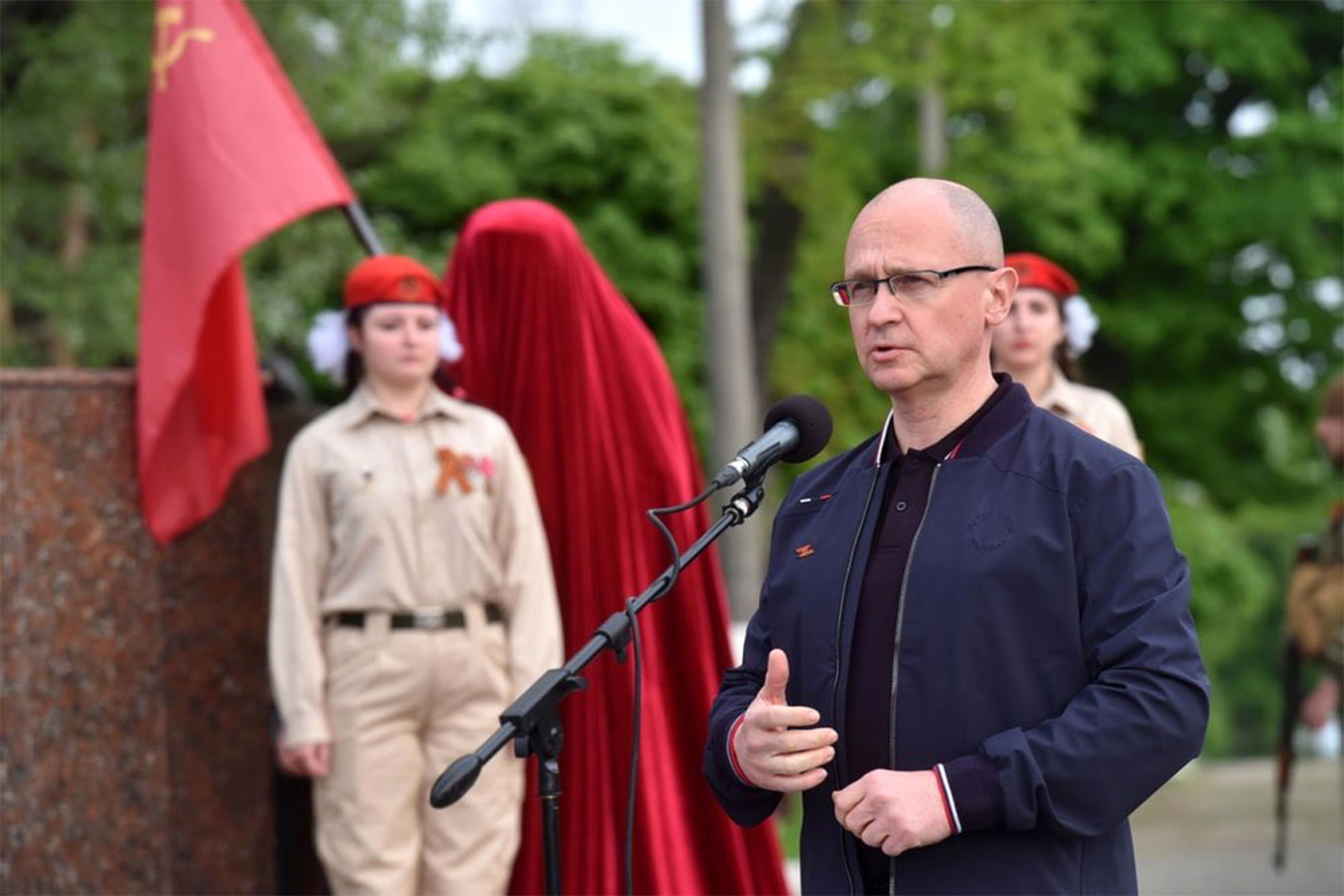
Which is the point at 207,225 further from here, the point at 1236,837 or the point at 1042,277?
the point at 1236,837

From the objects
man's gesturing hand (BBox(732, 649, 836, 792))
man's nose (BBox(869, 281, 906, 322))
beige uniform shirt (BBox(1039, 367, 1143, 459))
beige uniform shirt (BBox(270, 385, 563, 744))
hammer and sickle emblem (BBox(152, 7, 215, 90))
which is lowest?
man's gesturing hand (BBox(732, 649, 836, 792))

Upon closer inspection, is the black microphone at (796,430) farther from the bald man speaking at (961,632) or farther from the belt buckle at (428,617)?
the belt buckle at (428,617)

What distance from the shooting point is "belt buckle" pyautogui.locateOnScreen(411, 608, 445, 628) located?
5.16 m

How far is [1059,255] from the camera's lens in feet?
65.2

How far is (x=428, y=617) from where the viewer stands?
5172 millimetres

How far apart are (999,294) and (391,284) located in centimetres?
276

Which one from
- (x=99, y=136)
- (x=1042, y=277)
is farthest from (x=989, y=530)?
(x=99, y=136)

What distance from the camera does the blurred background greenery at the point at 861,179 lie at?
12242 millimetres

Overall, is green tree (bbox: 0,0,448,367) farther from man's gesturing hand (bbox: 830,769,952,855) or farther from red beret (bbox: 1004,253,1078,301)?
man's gesturing hand (bbox: 830,769,952,855)

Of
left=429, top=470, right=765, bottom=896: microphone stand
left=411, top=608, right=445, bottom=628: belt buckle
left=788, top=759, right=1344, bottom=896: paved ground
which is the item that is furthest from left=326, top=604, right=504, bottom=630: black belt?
left=788, top=759, right=1344, bottom=896: paved ground

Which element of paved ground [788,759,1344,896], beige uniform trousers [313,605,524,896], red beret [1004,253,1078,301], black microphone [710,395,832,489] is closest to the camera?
black microphone [710,395,832,489]

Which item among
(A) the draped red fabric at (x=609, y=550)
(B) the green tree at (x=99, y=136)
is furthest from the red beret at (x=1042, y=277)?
(B) the green tree at (x=99, y=136)

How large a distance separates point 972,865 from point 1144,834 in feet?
25.6

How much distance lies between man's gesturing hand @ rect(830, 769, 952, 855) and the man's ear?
73 centimetres
